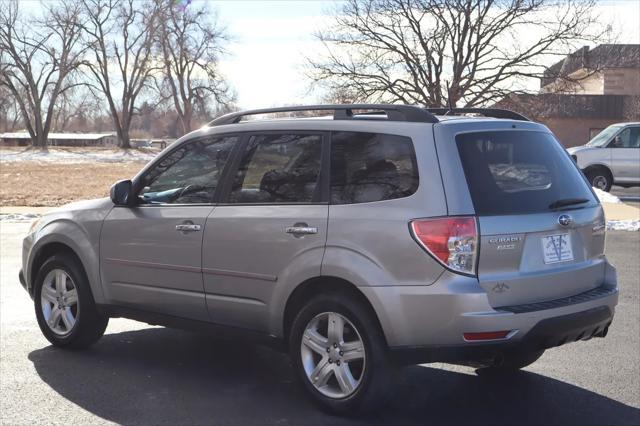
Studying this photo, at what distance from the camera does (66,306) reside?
638cm

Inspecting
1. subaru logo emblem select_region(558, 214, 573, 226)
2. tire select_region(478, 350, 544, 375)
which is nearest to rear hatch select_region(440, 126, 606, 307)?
subaru logo emblem select_region(558, 214, 573, 226)

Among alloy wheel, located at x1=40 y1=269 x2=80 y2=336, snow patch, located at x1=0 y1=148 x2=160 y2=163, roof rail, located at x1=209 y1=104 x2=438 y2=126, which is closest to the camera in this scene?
roof rail, located at x1=209 y1=104 x2=438 y2=126

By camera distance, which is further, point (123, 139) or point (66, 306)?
point (123, 139)

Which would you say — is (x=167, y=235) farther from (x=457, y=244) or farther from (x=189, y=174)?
(x=457, y=244)

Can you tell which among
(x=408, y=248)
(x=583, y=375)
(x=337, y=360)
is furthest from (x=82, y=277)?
(x=583, y=375)

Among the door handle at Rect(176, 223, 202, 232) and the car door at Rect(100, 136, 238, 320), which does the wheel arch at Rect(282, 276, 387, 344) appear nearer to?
the car door at Rect(100, 136, 238, 320)

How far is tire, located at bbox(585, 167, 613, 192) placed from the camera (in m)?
22.0

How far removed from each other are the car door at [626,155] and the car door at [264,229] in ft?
60.5

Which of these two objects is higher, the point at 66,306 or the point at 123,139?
the point at 66,306

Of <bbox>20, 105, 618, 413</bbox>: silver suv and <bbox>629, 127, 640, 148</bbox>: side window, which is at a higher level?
<bbox>20, 105, 618, 413</bbox>: silver suv

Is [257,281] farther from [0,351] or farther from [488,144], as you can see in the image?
[0,351]

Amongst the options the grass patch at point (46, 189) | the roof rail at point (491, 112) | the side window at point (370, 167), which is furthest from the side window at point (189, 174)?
the grass patch at point (46, 189)

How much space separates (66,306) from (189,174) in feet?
5.13

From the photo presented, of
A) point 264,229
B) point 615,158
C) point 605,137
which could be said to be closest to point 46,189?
point 605,137
